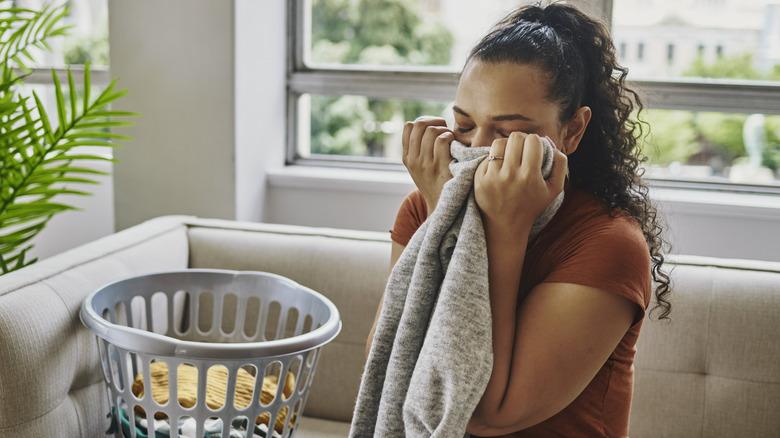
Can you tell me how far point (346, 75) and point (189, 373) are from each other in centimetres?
119

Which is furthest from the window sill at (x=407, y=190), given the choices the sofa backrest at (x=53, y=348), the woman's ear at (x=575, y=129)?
the woman's ear at (x=575, y=129)

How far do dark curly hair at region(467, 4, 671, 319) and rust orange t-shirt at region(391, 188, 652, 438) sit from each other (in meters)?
0.05

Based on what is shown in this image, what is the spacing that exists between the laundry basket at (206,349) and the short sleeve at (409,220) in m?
0.20

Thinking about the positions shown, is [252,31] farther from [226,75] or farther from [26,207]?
[26,207]

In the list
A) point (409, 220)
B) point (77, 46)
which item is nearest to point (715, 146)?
point (409, 220)

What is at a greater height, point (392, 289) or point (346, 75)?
point (346, 75)

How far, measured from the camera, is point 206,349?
3.66ft

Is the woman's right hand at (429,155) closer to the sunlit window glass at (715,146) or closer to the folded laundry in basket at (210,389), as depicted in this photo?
the folded laundry in basket at (210,389)

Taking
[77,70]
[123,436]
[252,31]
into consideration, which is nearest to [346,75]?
[252,31]

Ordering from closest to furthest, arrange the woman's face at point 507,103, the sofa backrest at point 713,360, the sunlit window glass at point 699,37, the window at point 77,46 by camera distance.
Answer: the woman's face at point 507,103
the sofa backrest at point 713,360
the sunlit window glass at point 699,37
the window at point 77,46

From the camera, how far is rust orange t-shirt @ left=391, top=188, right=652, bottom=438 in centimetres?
94

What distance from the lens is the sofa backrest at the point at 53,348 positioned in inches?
47.4

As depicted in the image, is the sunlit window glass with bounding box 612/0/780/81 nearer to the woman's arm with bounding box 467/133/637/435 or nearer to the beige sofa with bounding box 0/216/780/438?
the beige sofa with bounding box 0/216/780/438

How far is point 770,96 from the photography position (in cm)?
197
